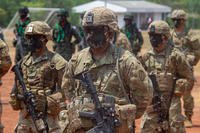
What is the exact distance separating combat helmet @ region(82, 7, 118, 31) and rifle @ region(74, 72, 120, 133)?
0.43 m

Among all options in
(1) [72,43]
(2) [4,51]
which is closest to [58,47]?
(1) [72,43]

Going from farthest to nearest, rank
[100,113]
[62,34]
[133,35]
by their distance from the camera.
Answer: [133,35], [62,34], [100,113]

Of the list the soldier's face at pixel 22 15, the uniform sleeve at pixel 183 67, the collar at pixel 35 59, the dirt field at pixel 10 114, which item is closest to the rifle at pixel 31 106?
the collar at pixel 35 59

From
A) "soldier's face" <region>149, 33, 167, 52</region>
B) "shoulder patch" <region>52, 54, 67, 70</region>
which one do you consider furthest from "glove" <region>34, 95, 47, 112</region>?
"soldier's face" <region>149, 33, 167, 52</region>

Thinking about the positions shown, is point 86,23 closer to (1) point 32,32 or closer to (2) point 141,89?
(2) point 141,89

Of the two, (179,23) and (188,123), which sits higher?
(179,23)

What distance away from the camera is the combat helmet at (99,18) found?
5.71 m

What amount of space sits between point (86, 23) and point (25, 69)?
252 centimetres

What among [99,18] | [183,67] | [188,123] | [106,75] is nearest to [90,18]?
[99,18]

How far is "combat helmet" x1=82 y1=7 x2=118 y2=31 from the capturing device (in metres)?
5.71

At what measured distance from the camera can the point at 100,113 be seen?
552 centimetres

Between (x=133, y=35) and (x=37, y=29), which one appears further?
(x=133, y=35)

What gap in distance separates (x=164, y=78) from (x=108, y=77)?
3.33 meters

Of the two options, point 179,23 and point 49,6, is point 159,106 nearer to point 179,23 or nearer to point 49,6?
point 179,23
